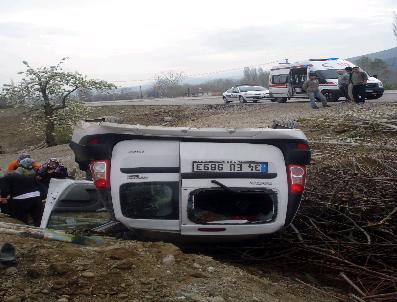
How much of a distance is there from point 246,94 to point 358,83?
14828 mm

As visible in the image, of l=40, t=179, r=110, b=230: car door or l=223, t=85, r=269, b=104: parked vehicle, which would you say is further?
l=223, t=85, r=269, b=104: parked vehicle

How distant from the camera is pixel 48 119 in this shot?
90.1 feet

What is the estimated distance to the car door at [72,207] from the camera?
5.67 meters

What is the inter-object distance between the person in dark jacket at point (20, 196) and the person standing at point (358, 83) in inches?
575

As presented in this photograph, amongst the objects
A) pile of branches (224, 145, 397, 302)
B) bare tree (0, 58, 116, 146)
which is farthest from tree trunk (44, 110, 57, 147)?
pile of branches (224, 145, 397, 302)

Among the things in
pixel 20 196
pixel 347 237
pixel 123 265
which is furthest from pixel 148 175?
pixel 20 196

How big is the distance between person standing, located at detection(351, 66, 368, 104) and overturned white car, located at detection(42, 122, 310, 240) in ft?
52.3

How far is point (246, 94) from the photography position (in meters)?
34.3

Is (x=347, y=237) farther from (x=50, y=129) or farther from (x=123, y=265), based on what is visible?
(x=50, y=129)

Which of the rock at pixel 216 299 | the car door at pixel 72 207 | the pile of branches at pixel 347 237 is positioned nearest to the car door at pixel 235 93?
the pile of branches at pixel 347 237

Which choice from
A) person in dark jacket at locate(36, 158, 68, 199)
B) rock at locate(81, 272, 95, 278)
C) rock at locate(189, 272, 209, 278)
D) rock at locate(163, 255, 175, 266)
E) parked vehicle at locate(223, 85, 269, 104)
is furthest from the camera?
parked vehicle at locate(223, 85, 269, 104)

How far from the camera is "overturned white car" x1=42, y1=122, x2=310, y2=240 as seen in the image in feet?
14.6

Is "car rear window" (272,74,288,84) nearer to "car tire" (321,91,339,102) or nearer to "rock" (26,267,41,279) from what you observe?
"car tire" (321,91,339,102)

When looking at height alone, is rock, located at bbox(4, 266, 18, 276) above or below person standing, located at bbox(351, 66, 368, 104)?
below
